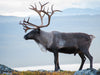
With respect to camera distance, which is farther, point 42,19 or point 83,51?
point 42,19

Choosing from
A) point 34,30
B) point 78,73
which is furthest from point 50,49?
point 78,73

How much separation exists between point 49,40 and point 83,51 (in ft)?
6.23

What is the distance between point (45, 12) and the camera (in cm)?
1427

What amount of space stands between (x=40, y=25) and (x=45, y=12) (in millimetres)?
785

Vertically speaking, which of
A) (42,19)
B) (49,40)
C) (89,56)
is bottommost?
(89,56)

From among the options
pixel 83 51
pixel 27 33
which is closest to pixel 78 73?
pixel 83 51

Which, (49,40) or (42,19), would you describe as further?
(42,19)

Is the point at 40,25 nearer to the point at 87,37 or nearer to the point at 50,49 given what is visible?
the point at 50,49

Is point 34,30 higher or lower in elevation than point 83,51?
higher

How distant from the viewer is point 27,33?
45.5ft

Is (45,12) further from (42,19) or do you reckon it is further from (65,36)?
(65,36)

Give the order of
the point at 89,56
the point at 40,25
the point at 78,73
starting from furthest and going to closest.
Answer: the point at 40,25, the point at 89,56, the point at 78,73

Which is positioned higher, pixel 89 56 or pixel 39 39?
pixel 39 39

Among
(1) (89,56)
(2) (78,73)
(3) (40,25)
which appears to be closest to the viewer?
(2) (78,73)
